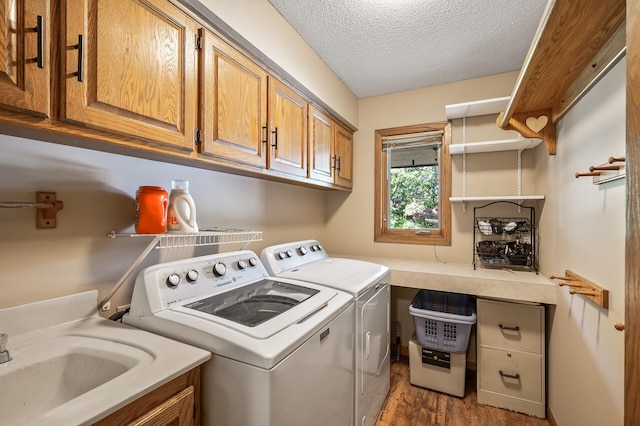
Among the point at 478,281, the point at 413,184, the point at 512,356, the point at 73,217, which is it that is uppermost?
the point at 413,184

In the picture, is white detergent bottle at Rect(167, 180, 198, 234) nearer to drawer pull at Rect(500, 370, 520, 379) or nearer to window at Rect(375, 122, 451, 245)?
window at Rect(375, 122, 451, 245)

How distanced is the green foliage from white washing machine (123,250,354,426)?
60.9 inches

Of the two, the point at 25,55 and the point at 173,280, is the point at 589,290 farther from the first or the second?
the point at 25,55

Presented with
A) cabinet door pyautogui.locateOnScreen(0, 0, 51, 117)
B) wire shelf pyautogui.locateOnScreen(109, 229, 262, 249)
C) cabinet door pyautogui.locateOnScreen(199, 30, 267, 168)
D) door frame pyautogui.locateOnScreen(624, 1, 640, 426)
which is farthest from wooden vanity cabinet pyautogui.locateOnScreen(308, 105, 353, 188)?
door frame pyautogui.locateOnScreen(624, 1, 640, 426)

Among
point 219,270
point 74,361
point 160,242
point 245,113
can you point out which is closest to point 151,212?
point 160,242

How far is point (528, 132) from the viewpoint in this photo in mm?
1746

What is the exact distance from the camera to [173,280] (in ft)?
4.08

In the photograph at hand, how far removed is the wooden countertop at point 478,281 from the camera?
182cm

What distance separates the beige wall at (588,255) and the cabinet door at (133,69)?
1.63 m

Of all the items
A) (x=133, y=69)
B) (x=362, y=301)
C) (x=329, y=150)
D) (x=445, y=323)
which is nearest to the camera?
(x=133, y=69)

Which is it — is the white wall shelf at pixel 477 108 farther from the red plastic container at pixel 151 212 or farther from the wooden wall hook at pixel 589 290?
the red plastic container at pixel 151 212

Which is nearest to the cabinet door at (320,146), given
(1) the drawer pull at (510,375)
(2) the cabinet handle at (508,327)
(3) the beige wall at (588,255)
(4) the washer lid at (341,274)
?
(4) the washer lid at (341,274)

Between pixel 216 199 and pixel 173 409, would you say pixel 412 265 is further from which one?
pixel 173 409

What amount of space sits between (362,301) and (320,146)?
4.01 ft
